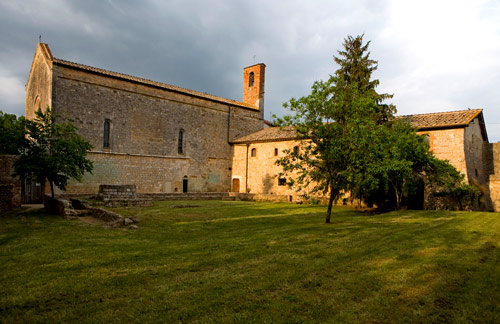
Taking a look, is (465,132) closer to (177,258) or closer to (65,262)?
(177,258)

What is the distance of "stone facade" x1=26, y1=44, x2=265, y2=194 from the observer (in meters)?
22.6

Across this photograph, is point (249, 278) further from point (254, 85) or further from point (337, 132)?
point (254, 85)

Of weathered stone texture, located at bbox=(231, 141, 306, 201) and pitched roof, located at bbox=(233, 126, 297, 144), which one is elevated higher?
pitched roof, located at bbox=(233, 126, 297, 144)

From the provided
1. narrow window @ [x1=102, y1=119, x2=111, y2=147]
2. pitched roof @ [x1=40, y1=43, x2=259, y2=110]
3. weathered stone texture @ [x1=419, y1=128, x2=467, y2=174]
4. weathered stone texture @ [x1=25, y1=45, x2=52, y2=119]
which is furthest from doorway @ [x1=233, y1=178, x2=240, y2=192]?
weathered stone texture @ [x1=419, y1=128, x2=467, y2=174]

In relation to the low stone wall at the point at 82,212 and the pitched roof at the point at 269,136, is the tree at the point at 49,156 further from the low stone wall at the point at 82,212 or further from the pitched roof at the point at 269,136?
the pitched roof at the point at 269,136

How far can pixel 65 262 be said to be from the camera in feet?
20.2

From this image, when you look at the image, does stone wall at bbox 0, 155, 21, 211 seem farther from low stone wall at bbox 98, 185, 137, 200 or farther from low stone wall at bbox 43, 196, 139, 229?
low stone wall at bbox 98, 185, 137, 200

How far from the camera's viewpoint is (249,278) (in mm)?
5199

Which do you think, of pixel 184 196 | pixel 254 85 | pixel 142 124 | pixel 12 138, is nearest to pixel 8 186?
pixel 12 138

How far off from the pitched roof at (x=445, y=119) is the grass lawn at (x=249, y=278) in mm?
13358

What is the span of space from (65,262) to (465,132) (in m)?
23.4

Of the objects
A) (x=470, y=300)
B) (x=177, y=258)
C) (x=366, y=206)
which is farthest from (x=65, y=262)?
(x=366, y=206)

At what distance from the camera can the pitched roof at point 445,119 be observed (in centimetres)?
2023

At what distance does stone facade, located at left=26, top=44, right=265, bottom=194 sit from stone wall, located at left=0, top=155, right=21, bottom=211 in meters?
4.73
